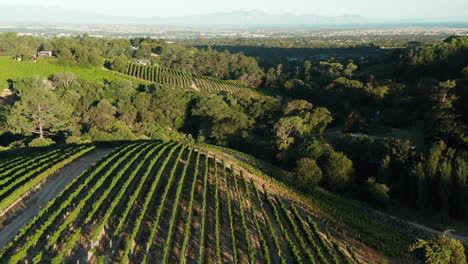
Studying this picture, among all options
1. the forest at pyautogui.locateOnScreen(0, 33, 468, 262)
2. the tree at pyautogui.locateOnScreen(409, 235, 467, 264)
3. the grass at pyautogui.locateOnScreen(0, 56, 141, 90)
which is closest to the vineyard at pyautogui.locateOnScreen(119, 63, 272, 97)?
the forest at pyautogui.locateOnScreen(0, 33, 468, 262)

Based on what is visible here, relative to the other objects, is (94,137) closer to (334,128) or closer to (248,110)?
(248,110)

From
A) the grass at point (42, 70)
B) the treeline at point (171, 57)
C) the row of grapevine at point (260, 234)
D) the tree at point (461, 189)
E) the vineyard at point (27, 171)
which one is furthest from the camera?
the treeline at point (171, 57)

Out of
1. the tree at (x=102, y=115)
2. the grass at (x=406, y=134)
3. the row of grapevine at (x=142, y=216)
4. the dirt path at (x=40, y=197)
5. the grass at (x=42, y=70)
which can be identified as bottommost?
the dirt path at (x=40, y=197)

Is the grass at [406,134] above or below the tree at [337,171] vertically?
above

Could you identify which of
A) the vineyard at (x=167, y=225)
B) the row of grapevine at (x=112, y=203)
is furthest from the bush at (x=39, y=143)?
the row of grapevine at (x=112, y=203)

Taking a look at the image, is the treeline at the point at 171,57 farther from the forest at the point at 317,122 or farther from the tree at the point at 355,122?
the tree at the point at 355,122

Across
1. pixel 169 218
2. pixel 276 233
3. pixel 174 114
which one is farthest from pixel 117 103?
pixel 276 233

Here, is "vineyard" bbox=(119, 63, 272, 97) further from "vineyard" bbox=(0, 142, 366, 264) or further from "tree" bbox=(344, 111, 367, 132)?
"vineyard" bbox=(0, 142, 366, 264)
